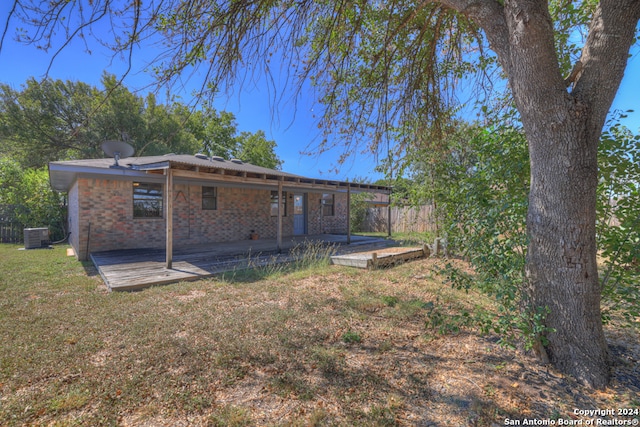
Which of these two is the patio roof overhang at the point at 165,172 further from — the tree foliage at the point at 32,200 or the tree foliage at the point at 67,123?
the tree foliage at the point at 67,123

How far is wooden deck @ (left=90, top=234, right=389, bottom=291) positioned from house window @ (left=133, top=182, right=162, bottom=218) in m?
1.28

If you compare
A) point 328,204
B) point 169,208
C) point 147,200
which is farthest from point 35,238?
point 328,204

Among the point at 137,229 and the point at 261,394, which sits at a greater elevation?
the point at 137,229

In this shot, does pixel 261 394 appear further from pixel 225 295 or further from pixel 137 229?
pixel 137 229

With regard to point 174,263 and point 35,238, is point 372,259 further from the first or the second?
point 35,238

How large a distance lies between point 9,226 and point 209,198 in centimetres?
841

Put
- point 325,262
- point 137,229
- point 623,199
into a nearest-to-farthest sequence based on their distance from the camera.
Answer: point 623,199 < point 325,262 < point 137,229

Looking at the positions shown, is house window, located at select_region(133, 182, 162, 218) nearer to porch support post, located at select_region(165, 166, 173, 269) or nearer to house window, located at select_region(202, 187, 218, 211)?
house window, located at select_region(202, 187, 218, 211)

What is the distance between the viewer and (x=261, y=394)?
2.26 metres

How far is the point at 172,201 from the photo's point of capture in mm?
8156

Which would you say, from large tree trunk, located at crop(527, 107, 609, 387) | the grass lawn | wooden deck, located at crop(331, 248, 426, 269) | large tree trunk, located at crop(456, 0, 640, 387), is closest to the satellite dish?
the grass lawn

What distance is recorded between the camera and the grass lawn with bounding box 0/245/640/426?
2031mm

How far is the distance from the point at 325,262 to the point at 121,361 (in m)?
4.73

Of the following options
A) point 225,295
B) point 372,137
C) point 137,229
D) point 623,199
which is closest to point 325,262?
point 225,295
